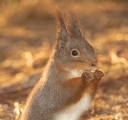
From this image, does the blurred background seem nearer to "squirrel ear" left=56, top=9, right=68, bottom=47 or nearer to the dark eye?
"squirrel ear" left=56, top=9, right=68, bottom=47

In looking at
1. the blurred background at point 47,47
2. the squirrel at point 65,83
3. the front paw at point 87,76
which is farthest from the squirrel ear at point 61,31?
the front paw at point 87,76

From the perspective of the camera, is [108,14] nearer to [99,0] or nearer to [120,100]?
[99,0]

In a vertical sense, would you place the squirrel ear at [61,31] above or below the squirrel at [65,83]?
above

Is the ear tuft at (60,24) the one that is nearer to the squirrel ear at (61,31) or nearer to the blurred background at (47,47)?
the squirrel ear at (61,31)

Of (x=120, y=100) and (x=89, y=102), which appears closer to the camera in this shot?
(x=89, y=102)

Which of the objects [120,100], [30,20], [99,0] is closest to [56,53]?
[120,100]

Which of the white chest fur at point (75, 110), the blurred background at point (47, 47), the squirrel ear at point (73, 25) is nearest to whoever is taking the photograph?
the white chest fur at point (75, 110)
